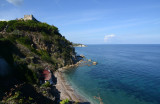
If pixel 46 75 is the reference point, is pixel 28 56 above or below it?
above

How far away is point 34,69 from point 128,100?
26598mm

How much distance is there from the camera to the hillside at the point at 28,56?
18.4m

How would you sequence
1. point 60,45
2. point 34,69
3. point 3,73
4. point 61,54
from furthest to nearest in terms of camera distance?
point 60,45, point 61,54, point 34,69, point 3,73

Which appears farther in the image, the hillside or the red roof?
the red roof

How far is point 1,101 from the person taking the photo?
13398mm

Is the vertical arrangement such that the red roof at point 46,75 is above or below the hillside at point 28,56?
below

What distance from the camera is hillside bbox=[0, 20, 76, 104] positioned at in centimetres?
1836

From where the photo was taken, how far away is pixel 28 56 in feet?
111

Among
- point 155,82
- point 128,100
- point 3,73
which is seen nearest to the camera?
point 3,73

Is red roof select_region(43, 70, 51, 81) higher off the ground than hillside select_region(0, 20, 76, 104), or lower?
lower

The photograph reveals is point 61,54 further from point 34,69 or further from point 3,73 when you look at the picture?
point 3,73

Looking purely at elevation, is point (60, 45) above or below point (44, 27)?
below

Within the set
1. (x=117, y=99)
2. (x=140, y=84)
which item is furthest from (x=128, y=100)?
(x=140, y=84)

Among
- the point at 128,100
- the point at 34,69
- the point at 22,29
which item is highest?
the point at 22,29
